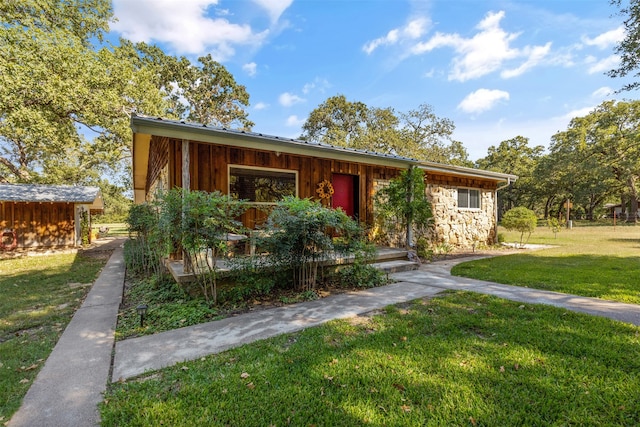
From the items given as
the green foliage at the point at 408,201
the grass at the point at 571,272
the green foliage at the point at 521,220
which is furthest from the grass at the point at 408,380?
the green foliage at the point at 521,220

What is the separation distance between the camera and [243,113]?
24.4 meters

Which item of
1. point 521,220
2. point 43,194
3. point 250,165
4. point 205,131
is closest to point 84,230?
point 43,194

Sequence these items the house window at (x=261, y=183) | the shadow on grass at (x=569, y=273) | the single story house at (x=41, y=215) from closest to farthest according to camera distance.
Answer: the shadow on grass at (x=569, y=273) → the house window at (x=261, y=183) → the single story house at (x=41, y=215)

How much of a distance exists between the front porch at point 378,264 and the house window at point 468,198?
482 cm

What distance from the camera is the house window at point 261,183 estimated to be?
666 cm

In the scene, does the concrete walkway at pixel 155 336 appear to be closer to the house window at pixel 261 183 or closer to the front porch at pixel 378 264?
the front porch at pixel 378 264

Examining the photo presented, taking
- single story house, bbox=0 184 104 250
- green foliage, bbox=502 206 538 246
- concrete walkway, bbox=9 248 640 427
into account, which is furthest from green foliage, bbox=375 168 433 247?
single story house, bbox=0 184 104 250

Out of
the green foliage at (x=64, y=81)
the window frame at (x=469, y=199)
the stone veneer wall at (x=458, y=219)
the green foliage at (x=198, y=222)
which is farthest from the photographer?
the window frame at (x=469, y=199)

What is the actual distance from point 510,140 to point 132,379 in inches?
1581

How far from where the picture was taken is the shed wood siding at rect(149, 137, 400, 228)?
6070 mm

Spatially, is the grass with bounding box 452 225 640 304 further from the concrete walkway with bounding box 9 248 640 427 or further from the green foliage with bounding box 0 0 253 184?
the green foliage with bounding box 0 0 253 184

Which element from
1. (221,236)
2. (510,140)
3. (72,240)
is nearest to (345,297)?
(221,236)

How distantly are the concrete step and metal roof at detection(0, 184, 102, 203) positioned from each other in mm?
12328

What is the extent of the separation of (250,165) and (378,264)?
141 inches
